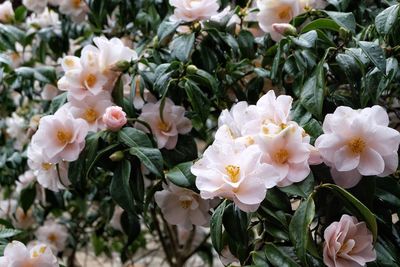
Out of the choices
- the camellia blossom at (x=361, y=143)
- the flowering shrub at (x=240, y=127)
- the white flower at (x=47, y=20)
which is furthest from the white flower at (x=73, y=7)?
the camellia blossom at (x=361, y=143)

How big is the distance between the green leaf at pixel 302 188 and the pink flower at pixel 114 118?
11.7 inches

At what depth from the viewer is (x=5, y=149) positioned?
1.56 m

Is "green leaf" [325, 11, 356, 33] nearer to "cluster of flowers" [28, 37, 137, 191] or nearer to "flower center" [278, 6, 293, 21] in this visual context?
"flower center" [278, 6, 293, 21]

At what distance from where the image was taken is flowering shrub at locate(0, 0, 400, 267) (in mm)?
777

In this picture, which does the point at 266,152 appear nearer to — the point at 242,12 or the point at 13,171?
the point at 242,12

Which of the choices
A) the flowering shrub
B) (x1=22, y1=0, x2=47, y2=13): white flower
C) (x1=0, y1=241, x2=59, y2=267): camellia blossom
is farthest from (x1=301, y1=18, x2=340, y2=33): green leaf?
(x1=22, y1=0, x2=47, y2=13): white flower

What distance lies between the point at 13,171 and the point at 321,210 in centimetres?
94

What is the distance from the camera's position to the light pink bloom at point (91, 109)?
40.1 inches

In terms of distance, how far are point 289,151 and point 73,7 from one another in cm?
84

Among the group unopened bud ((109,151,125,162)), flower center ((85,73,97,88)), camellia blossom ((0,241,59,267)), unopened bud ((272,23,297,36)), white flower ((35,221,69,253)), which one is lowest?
white flower ((35,221,69,253))

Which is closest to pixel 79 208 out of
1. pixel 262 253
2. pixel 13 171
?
pixel 13 171

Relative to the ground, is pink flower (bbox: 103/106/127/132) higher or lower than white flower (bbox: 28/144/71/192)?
higher

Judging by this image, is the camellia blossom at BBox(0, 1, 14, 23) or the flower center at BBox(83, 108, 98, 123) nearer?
the flower center at BBox(83, 108, 98, 123)

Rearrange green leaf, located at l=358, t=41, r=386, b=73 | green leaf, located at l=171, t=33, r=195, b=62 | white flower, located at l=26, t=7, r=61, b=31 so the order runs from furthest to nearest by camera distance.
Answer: white flower, located at l=26, t=7, r=61, b=31 → green leaf, located at l=171, t=33, r=195, b=62 → green leaf, located at l=358, t=41, r=386, b=73
